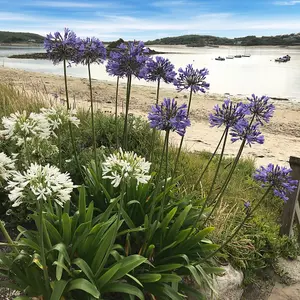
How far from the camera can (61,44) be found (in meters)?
3.33

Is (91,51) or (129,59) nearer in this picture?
(129,59)

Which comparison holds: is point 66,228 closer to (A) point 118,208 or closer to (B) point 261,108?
(A) point 118,208

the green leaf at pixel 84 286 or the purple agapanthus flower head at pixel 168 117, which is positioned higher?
the purple agapanthus flower head at pixel 168 117

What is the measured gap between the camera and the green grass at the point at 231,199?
4387mm

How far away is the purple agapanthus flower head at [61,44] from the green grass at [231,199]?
56.3 inches

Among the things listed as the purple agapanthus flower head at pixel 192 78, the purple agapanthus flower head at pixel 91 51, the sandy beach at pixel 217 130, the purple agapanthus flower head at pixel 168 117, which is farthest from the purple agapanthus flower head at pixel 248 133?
the sandy beach at pixel 217 130

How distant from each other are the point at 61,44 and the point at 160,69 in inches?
37.5

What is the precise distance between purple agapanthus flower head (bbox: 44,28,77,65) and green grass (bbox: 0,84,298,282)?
56.3 inches

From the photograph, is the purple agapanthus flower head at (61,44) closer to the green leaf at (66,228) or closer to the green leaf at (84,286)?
the green leaf at (66,228)

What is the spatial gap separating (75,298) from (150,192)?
1.45m

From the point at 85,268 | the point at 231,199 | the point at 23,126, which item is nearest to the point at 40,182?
the point at 23,126

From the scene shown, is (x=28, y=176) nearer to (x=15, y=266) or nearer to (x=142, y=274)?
(x=15, y=266)

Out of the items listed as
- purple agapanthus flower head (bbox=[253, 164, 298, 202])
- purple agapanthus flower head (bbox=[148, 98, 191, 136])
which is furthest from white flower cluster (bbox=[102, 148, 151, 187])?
purple agapanthus flower head (bbox=[253, 164, 298, 202])

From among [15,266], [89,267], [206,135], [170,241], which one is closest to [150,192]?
[170,241]
